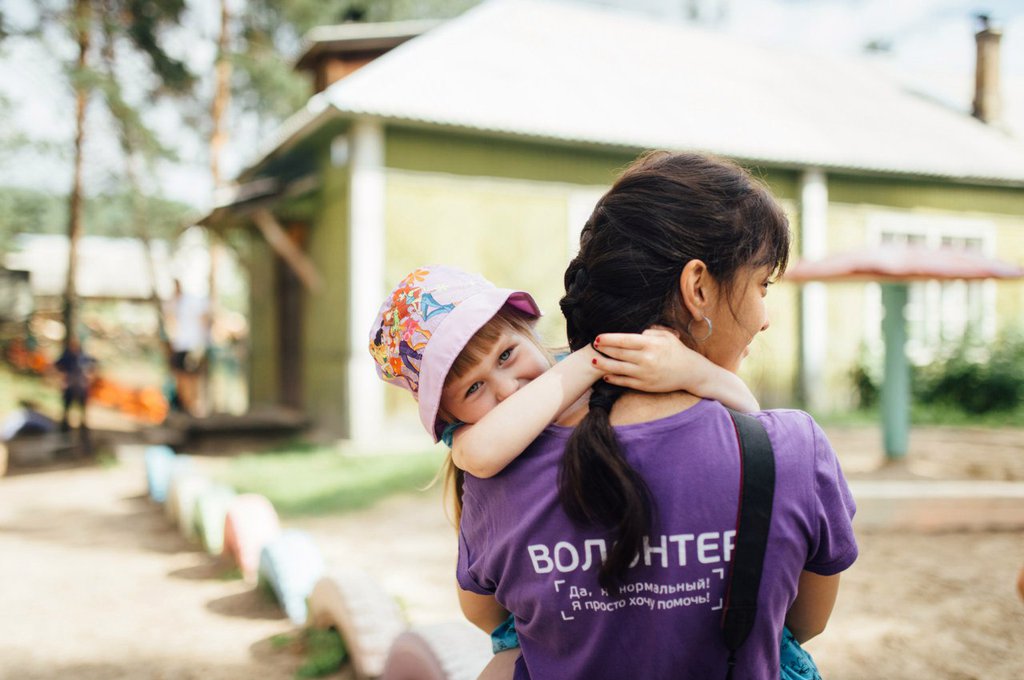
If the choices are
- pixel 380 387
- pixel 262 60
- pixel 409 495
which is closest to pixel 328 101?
pixel 380 387

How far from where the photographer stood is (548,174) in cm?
1073

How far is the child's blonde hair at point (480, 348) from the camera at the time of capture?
4.57ft

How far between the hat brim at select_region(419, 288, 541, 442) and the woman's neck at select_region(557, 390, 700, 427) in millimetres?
299

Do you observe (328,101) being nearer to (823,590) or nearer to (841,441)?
(841,441)

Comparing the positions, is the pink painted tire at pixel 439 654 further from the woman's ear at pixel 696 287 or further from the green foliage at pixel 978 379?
the green foliage at pixel 978 379

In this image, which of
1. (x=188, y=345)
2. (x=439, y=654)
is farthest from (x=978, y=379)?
(x=439, y=654)

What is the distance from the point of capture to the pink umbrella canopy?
6211 mm

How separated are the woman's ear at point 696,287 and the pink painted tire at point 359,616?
7.13 feet

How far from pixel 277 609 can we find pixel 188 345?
336 inches

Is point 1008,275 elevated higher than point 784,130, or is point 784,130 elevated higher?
point 784,130

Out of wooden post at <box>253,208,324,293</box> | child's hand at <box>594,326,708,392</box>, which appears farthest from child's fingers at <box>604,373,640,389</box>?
wooden post at <box>253,208,324,293</box>

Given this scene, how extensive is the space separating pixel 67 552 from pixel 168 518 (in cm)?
89

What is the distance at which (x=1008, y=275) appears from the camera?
6223 mm

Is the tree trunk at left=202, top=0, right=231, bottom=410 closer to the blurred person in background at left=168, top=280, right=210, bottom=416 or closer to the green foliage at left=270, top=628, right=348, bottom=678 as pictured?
the blurred person in background at left=168, top=280, right=210, bottom=416
